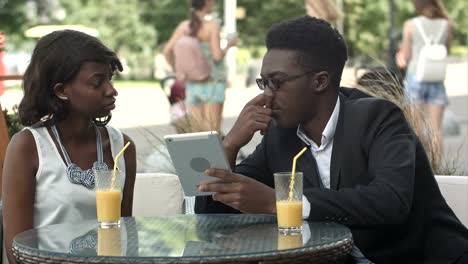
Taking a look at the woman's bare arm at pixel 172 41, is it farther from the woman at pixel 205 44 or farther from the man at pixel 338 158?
the man at pixel 338 158

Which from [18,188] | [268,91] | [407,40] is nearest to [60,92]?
[18,188]

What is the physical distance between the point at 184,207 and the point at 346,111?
1.29m

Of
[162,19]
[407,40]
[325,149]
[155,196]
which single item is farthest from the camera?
[162,19]

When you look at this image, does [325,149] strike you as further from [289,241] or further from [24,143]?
[24,143]

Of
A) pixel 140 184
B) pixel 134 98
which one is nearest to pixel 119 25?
pixel 134 98

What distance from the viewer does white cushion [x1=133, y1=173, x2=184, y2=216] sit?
4.63 m

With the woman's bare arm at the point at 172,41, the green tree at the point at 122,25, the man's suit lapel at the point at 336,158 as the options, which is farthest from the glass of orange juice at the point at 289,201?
the green tree at the point at 122,25

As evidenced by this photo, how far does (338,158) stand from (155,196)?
1.37 m

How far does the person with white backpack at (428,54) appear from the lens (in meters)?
9.77

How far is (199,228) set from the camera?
10.9ft

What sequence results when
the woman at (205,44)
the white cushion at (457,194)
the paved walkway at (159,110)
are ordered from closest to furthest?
the white cushion at (457,194) → the paved walkway at (159,110) → the woman at (205,44)

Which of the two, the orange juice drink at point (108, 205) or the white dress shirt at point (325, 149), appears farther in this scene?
the white dress shirt at point (325, 149)

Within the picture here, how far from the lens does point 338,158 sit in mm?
3467

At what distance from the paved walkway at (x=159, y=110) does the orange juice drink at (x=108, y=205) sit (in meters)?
2.93
